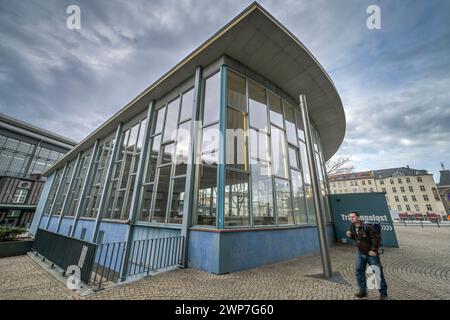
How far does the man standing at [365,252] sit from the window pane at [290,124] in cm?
590

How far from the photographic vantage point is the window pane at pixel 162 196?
22.0ft

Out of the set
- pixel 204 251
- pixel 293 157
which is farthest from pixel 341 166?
pixel 204 251

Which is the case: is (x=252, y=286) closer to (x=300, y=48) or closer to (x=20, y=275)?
(x=20, y=275)

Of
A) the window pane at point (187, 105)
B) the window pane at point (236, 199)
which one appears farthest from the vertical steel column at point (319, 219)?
the window pane at point (187, 105)

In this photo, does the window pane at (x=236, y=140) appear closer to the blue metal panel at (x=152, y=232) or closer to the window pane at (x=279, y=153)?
the window pane at (x=279, y=153)

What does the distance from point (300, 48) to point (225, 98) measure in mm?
3756

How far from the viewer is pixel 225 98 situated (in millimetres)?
6289

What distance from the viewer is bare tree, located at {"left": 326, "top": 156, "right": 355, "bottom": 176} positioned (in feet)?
64.3

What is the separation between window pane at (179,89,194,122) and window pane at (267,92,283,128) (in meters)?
3.70

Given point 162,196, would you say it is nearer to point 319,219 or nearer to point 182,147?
point 182,147

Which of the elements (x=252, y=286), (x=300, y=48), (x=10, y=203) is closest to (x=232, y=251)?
(x=252, y=286)

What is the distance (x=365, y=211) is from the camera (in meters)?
9.06

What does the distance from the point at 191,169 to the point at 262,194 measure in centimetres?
279

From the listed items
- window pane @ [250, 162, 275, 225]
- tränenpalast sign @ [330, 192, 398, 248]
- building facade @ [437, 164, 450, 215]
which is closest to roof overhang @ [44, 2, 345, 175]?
window pane @ [250, 162, 275, 225]
